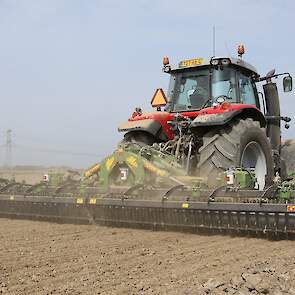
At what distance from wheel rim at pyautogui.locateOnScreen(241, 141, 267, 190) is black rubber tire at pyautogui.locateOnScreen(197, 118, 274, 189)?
313 millimetres

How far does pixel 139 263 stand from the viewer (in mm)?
4078

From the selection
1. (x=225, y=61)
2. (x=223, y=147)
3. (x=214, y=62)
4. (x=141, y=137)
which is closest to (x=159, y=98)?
(x=141, y=137)

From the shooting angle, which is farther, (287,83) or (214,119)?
(287,83)

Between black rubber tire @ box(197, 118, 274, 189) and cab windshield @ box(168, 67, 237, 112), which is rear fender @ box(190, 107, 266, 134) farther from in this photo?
cab windshield @ box(168, 67, 237, 112)

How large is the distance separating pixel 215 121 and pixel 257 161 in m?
1.23

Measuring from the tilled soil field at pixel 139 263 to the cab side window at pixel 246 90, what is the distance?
277 cm

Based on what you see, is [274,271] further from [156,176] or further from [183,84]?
[183,84]

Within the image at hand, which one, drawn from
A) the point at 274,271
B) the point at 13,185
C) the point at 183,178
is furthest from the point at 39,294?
the point at 13,185

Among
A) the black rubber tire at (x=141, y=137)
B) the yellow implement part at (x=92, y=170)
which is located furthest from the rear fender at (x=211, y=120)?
the yellow implement part at (x=92, y=170)

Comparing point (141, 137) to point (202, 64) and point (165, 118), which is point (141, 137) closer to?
point (165, 118)

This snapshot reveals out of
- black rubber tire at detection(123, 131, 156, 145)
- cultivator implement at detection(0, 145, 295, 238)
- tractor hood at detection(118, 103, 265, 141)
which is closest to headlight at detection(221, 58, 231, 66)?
tractor hood at detection(118, 103, 265, 141)

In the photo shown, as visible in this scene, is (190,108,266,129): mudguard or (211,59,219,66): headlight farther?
(211,59,219,66): headlight

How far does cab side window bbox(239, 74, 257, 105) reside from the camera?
7411 millimetres

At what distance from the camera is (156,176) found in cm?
612
